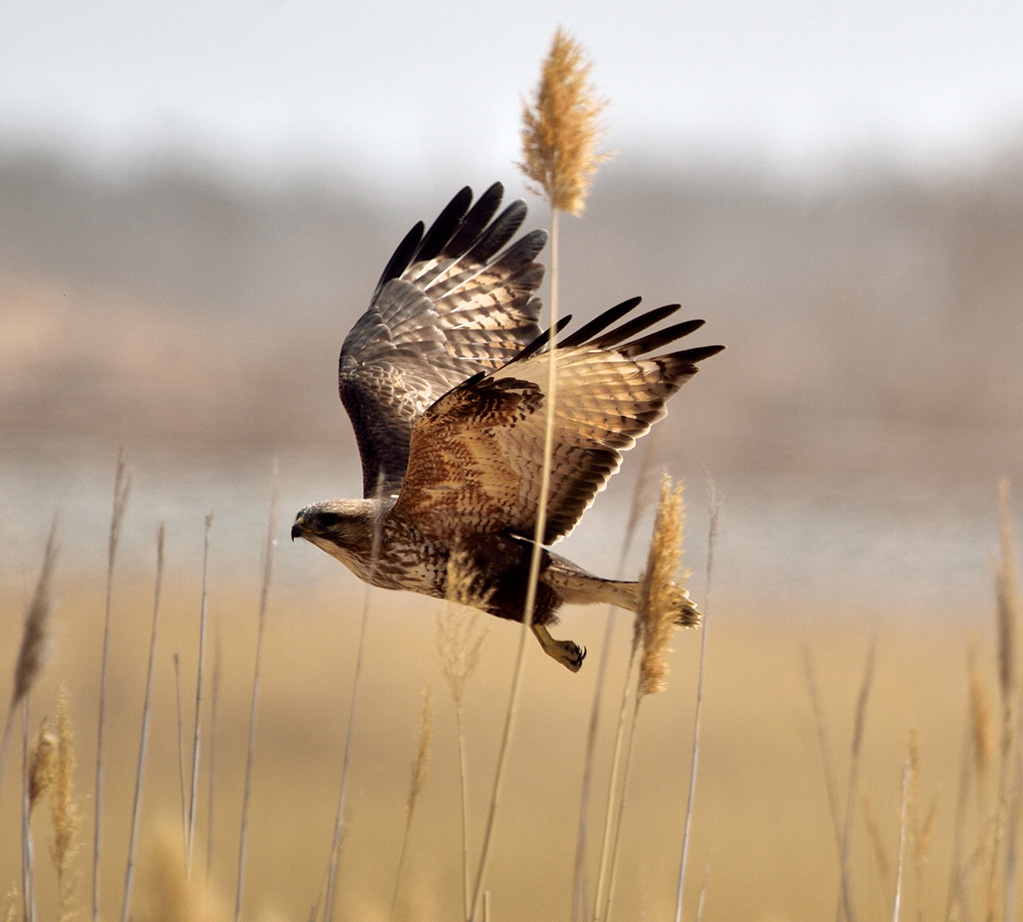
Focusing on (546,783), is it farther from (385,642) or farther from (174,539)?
(174,539)

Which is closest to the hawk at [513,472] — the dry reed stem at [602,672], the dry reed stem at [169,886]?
the dry reed stem at [602,672]

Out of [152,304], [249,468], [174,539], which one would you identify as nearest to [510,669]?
[174,539]

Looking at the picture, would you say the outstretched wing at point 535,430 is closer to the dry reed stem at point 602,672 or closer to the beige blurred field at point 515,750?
the dry reed stem at point 602,672

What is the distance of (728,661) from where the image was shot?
16.4m

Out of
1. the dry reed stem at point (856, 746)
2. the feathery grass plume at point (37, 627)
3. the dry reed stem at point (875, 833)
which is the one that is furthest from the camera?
the dry reed stem at point (875, 833)

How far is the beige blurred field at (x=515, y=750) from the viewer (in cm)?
1054

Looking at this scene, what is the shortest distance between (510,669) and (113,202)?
3154 centimetres

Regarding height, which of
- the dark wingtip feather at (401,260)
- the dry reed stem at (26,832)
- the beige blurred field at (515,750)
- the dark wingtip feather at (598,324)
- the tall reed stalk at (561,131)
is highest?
the dark wingtip feather at (401,260)

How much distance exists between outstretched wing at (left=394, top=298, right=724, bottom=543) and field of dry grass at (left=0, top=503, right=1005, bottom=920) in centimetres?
572

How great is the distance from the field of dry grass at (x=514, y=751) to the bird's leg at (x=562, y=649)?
5.50 meters

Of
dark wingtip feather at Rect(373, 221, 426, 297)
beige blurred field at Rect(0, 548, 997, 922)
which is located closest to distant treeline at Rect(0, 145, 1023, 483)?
beige blurred field at Rect(0, 548, 997, 922)

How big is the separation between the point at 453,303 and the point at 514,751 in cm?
1041

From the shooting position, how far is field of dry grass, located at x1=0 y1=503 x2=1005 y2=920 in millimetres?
10492

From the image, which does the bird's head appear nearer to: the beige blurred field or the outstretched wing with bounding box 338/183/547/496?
the outstretched wing with bounding box 338/183/547/496
